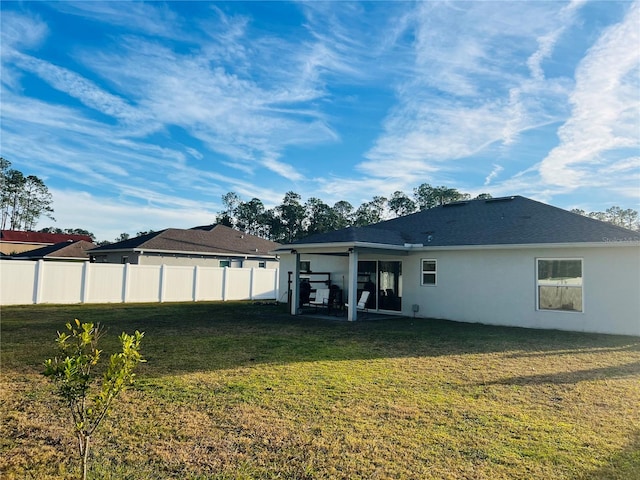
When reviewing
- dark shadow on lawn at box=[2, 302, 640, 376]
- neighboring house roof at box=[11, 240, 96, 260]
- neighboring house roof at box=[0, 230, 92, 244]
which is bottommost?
dark shadow on lawn at box=[2, 302, 640, 376]

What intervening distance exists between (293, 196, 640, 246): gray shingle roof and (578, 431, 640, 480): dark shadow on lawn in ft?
28.5

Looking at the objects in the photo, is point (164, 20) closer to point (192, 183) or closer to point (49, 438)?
point (49, 438)

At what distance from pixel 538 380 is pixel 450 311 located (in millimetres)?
7500

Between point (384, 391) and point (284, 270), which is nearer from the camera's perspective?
point (384, 391)

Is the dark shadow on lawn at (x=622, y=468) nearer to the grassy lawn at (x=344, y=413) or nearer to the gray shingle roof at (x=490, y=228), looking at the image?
the grassy lawn at (x=344, y=413)

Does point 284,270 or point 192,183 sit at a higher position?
point 192,183

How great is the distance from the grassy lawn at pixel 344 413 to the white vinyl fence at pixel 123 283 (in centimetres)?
880

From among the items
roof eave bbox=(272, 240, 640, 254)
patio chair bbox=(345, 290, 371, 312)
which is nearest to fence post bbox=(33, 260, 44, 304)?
roof eave bbox=(272, 240, 640, 254)

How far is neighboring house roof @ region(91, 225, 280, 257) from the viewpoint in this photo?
22312 mm

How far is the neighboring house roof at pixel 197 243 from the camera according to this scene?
2231 cm

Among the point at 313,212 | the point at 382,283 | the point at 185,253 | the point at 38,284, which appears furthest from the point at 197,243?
the point at 313,212

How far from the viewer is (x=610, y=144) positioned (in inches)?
534

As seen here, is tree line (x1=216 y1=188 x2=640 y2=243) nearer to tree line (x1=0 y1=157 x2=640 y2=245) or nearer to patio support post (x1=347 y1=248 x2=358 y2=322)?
tree line (x1=0 y1=157 x2=640 y2=245)

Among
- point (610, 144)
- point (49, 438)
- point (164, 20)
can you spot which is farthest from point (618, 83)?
point (49, 438)
